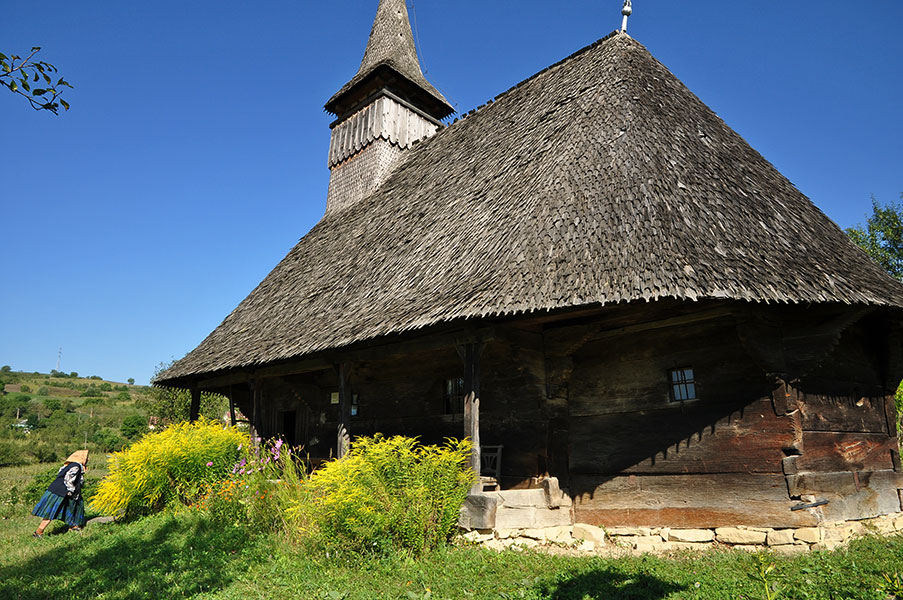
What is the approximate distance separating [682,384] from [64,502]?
8.69 metres

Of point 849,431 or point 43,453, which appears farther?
point 43,453

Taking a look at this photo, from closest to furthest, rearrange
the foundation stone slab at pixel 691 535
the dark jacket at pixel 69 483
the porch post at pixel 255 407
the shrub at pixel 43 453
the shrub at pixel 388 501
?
the shrub at pixel 388 501 < the foundation stone slab at pixel 691 535 < the dark jacket at pixel 69 483 < the porch post at pixel 255 407 < the shrub at pixel 43 453

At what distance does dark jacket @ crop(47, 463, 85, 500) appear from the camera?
333 inches

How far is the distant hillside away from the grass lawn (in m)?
14.4

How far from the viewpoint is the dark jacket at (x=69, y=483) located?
8453 mm

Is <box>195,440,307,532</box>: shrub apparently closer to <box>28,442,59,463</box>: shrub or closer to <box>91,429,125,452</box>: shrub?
<box>28,442,59,463</box>: shrub

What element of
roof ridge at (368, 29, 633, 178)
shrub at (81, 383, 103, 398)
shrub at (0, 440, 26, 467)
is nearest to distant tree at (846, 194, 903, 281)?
roof ridge at (368, 29, 633, 178)

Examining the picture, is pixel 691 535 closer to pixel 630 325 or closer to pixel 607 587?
pixel 607 587

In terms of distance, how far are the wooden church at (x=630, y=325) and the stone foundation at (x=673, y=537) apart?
125 millimetres

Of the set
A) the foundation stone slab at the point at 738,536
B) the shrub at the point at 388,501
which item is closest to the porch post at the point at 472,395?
the shrub at the point at 388,501

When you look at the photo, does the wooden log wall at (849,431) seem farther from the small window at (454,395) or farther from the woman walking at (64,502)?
the woman walking at (64,502)

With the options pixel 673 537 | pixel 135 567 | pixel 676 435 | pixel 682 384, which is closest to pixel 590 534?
pixel 673 537

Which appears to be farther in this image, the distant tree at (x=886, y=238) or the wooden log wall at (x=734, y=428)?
the distant tree at (x=886, y=238)

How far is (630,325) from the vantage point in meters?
7.26
